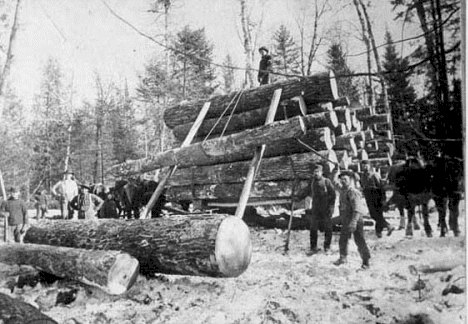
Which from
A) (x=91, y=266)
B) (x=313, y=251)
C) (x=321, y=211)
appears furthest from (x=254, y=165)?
(x=91, y=266)

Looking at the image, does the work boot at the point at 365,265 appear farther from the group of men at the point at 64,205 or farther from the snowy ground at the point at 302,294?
the group of men at the point at 64,205

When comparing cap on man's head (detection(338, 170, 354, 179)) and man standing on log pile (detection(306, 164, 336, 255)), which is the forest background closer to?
cap on man's head (detection(338, 170, 354, 179))

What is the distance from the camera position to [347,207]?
3.71 m

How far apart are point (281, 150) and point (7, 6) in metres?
4.18

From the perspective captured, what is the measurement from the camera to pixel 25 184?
22.7 feet

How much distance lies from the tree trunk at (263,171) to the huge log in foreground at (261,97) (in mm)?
816

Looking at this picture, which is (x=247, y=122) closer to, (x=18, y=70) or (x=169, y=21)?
(x=169, y=21)

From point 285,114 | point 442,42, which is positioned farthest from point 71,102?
point 442,42

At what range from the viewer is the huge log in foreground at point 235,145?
449cm

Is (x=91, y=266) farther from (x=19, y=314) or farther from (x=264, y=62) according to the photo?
(x=264, y=62)

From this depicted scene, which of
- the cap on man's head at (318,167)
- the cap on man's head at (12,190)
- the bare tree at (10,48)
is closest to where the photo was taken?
the cap on man's head at (318,167)

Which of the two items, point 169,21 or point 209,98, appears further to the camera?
point 209,98

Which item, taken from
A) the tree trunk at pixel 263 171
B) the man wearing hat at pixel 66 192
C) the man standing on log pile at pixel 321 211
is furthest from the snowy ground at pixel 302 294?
the man wearing hat at pixel 66 192

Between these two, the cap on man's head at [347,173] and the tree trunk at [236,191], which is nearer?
the cap on man's head at [347,173]
